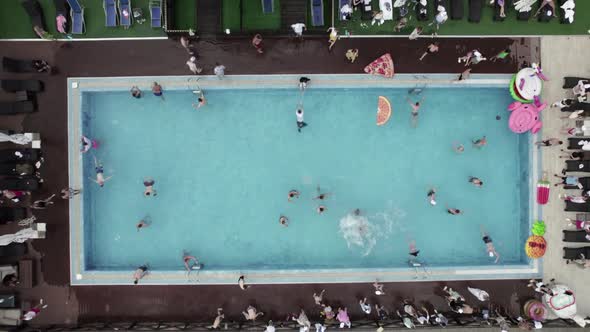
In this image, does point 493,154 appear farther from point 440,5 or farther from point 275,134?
point 275,134

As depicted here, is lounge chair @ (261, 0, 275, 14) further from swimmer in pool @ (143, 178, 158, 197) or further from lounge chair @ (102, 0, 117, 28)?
swimmer in pool @ (143, 178, 158, 197)

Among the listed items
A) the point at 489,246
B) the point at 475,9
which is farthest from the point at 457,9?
the point at 489,246

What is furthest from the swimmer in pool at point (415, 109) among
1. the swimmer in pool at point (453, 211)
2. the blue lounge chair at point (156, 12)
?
the blue lounge chair at point (156, 12)

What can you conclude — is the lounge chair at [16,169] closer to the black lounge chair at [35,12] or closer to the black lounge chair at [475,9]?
the black lounge chair at [35,12]

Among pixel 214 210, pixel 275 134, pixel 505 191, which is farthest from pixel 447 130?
pixel 214 210

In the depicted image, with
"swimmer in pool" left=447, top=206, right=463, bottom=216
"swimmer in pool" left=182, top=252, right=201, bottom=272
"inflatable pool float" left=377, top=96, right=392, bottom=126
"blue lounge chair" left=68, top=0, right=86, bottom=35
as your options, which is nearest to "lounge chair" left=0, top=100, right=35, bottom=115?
"blue lounge chair" left=68, top=0, right=86, bottom=35
